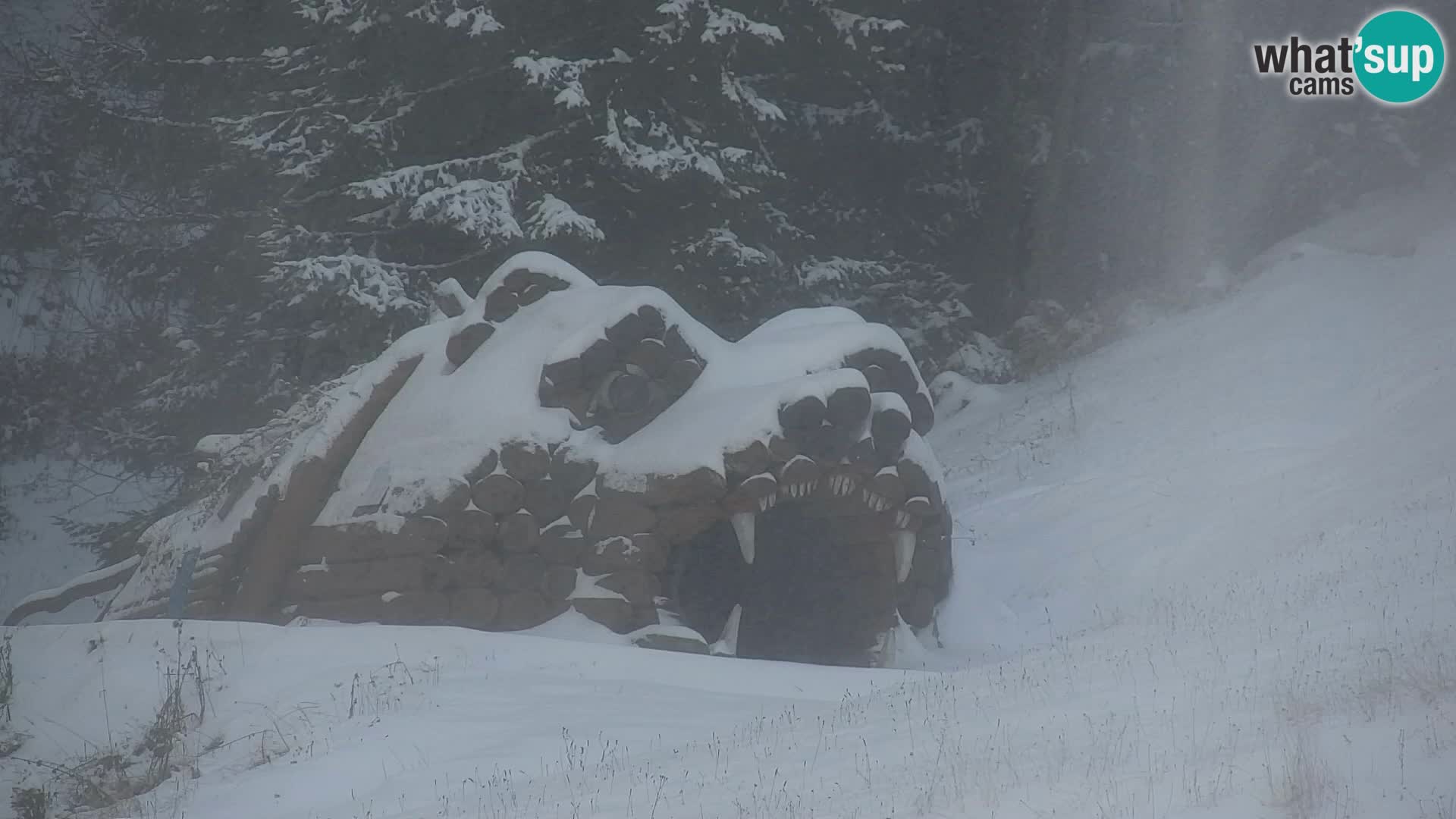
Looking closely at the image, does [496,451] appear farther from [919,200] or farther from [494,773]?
[919,200]

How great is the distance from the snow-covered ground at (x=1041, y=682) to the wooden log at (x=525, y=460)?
172 centimetres

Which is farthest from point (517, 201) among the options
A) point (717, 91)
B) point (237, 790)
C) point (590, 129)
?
point (237, 790)

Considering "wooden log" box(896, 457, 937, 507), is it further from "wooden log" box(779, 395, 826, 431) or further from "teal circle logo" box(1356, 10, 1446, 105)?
"teal circle logo" box(1356, 10, 1446, 105)

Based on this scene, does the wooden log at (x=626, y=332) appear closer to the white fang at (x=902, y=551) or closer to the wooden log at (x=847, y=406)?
the wooden log at (x=847, y=406)

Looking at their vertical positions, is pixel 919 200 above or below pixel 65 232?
below

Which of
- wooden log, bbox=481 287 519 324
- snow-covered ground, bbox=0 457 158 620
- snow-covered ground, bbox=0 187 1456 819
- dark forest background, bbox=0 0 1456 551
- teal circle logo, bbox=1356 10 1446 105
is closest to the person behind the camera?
snow-covered ground, bbox=0 187 1456 819

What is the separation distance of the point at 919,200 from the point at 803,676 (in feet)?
46.9

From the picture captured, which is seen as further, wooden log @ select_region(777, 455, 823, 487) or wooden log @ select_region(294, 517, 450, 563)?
wooden log @ select_region(294, 517, 450, 563)

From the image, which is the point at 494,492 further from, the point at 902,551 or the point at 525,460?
the point at 902,551

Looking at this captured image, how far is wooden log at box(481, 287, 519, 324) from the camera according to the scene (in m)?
12.3

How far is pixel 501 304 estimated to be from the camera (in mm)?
12297

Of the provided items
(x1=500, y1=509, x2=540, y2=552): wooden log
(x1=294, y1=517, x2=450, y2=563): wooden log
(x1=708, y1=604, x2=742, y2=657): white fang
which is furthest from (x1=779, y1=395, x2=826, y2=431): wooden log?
(x1=294, y1=517, x2=450, y2=563): wooden log

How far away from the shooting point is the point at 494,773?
6777 millimetres

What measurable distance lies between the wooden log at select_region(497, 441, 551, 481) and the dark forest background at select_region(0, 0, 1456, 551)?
22.9ft
